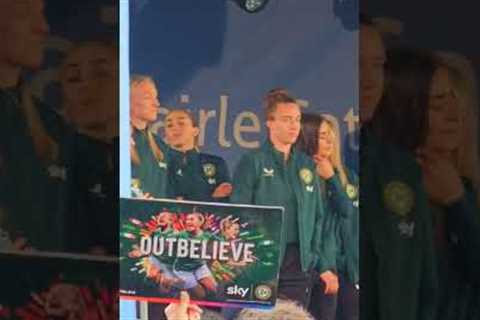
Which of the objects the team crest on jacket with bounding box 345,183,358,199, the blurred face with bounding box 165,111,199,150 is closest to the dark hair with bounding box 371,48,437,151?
the team crest on jacket with bounding box 345,183,358,199

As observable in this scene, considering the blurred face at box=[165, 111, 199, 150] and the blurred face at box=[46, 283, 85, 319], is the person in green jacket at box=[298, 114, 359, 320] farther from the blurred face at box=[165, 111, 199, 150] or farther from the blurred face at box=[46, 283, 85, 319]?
the blurred face at box=[46, 283, 85, 319]

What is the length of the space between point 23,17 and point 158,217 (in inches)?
60.9

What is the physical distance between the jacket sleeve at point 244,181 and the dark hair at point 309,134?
17 centimetres

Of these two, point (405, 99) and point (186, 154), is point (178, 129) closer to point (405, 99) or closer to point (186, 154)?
point (186, 154)

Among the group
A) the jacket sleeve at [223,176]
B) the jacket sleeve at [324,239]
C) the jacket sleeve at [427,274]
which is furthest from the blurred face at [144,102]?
the jacket sleeve at [427,274]

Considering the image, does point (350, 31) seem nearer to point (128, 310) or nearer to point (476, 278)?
point (128, 310)

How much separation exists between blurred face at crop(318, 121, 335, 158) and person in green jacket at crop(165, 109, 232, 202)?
1.05 feet

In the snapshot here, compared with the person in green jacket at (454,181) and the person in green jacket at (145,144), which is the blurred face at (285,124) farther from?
the person in green jacket at (454,181)

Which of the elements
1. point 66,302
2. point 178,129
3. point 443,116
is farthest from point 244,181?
point 443,116

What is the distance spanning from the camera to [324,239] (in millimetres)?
3363

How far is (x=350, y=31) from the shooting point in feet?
10.9

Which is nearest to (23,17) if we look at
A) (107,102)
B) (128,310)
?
(107,102)

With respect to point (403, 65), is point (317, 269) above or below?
below

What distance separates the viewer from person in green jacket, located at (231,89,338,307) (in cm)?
331
